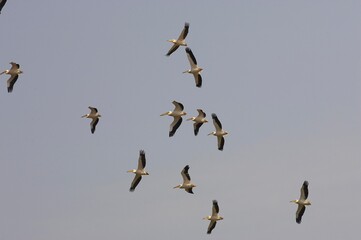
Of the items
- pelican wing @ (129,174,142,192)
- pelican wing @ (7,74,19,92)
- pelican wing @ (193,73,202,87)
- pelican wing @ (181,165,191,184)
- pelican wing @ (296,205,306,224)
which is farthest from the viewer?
pelican wing @ (181,165,191,184)

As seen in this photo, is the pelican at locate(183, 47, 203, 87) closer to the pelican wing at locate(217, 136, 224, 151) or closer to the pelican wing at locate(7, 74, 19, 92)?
the pelican wing at locate(217, 136, 224, 151)

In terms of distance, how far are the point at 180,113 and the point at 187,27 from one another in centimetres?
613

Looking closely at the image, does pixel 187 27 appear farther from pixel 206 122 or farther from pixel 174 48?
pixel 206 122

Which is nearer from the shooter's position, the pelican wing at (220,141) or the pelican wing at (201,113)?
the pelican wing at (201,113)

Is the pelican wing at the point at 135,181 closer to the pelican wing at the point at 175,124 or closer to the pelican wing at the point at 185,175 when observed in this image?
the pelican wing at the point at 185,175

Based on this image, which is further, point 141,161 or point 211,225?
point 211,225

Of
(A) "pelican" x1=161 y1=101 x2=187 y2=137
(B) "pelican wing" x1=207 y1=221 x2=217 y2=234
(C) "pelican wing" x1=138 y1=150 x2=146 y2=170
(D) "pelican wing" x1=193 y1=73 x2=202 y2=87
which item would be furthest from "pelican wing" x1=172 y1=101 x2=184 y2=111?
(B) "pelican wing" x1=207 y1=221 x2=217 y2=234

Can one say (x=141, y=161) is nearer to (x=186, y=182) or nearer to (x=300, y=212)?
(x=186, y=182)

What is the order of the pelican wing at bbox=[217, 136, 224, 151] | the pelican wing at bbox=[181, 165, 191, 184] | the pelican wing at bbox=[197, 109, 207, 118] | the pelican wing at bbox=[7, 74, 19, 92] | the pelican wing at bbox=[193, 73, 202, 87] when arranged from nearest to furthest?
the pelican wing at bbox=[7, 74, 19, 92] → the pelican wing at bbox=[193, 73, 202, 87] → the pelican wing at bbox=[181, 165, 191, 184] → the pelican wing at bbox=[197, 109, 207, 118] → the pelican wing at bbox=[217, 136, 224, 151]

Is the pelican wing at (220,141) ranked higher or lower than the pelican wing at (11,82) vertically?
higher

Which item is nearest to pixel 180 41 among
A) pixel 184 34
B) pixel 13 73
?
pixel 184 34

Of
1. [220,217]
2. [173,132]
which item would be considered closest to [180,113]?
[173,132]

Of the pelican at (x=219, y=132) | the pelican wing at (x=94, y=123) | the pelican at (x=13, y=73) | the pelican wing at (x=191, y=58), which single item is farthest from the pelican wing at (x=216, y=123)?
the pelican at (x=13, y=73)

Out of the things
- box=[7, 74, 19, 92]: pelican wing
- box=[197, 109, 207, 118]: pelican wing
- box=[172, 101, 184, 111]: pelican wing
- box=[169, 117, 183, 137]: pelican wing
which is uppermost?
box=[197, 109, 207, 118]: pelican wing
